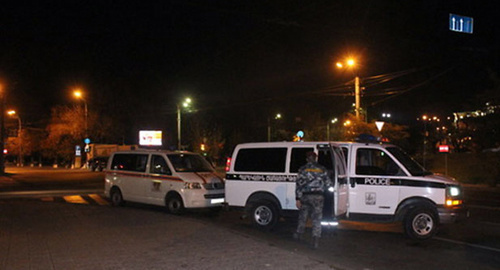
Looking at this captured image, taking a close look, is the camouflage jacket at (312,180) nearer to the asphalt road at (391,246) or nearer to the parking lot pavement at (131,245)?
the asphalt road at (391,246)

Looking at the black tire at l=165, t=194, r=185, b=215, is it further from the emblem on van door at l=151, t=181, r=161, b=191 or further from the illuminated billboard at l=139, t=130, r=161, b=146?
the illuminated billboard at l=139, t=130, r=161, b=146

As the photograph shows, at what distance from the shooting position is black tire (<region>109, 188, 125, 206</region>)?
1452 cm

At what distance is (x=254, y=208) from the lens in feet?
33.9

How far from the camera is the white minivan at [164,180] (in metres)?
12.4

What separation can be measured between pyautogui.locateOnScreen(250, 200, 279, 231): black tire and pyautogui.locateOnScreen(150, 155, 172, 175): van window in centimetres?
353

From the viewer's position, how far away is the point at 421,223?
913 cm

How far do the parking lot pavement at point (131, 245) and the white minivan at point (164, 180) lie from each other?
6.51 feet

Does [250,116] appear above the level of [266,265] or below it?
above

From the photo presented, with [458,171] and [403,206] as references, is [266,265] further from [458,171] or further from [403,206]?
[458,171]

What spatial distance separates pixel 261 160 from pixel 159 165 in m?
4.15

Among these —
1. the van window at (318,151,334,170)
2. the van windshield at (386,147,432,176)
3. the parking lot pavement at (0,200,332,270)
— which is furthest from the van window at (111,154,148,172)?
the van windshield at (386,147,432,176)

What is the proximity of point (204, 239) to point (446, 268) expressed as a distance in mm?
4089

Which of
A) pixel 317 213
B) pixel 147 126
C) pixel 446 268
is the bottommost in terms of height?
pixel 446 268

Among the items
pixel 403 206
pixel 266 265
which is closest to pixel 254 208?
pixel 403 206
